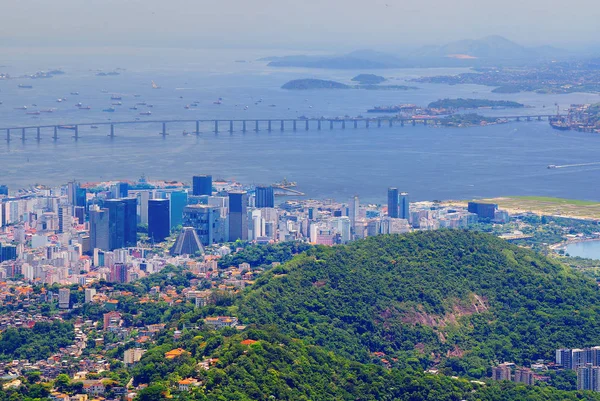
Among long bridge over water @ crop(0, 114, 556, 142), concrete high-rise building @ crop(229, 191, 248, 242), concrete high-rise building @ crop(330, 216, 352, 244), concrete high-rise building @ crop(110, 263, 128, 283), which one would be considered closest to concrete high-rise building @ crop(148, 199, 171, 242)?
concrete high-rise building @ crop(229, 191, 248, 242)

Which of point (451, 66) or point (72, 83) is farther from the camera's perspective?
point (451, 66)

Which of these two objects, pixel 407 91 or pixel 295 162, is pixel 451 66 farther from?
pixel 295 162

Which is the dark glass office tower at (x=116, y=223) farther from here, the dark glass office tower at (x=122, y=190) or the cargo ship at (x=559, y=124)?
the cargo ship at (x=559, y=124)

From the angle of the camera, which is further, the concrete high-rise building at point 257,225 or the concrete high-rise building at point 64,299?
the concrete high-rise building at point 257,225

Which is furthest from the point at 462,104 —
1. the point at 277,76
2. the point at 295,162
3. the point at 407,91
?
the point at 277,76

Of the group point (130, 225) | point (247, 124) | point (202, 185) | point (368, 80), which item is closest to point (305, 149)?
point (247, 124)

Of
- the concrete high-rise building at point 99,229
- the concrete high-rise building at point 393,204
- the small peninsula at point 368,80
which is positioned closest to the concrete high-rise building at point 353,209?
the concrete high-rise building at point 393,204
